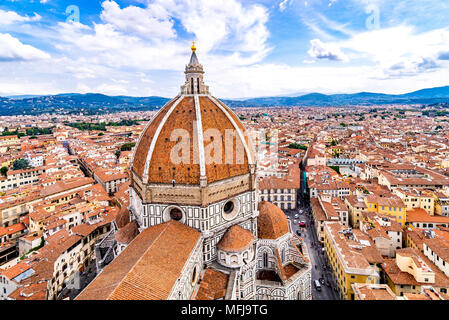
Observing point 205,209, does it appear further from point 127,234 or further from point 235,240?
point 127,234

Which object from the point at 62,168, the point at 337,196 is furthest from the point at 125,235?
the point at 62,168

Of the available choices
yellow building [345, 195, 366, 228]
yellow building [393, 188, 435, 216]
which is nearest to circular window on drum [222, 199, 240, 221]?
yellow building [345, 195, 366, 228]

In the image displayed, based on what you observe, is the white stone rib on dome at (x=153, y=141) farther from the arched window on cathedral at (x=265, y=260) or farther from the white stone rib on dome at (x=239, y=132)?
the arched window on cathedral at (x=265, y=260)

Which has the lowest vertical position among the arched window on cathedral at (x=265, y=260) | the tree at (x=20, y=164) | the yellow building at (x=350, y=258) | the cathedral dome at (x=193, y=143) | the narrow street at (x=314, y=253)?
the narrow street at (x=314, y=253)

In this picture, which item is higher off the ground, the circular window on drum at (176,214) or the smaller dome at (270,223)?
the circular window on drum at (176,214)

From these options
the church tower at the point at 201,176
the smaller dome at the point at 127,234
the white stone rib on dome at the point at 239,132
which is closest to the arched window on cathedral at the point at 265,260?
the church tower at the point at 201,176
